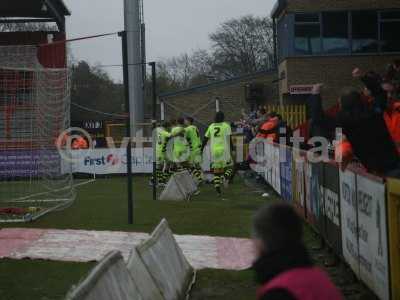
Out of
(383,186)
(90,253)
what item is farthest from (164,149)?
(383,186)

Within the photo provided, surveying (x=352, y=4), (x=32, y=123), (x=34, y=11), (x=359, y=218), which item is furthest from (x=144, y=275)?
(x=352, y=4)

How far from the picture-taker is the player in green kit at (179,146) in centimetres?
2083

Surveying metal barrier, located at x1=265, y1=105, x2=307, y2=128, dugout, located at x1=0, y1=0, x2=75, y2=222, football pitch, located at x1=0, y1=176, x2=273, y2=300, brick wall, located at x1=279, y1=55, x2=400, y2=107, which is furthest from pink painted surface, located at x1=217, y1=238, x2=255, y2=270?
brick wall, located at x1=279, y1=55, x2=400, y2=107

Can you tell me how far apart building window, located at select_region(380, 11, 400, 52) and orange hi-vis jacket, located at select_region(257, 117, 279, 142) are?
48.4 ft

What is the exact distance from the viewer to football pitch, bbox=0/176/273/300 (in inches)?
311

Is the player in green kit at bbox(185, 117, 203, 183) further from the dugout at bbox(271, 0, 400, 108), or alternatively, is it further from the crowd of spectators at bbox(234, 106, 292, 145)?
the dugout at bbox(271, 0, 400, 108)

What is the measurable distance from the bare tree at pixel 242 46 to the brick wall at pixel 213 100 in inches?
1078

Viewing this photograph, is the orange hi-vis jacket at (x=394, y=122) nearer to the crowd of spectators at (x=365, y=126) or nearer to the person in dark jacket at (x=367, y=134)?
the crowd of spectators at (x=365, y=126)

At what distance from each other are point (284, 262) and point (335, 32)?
31699 millimetres

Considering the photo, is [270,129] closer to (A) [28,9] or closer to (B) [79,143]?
(A) [28,9]

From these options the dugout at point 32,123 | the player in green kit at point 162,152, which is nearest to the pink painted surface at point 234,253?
the dugout at point 32,123

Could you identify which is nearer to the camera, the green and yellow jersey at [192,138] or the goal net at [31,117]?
the goal net at [31,117]

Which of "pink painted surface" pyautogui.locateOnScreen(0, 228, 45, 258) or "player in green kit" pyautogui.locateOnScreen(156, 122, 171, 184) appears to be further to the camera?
"player in green kit" pyautogui.locateOnScreen(156, 122, 171, 184)

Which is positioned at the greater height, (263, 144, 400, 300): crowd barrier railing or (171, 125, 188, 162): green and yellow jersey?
(171, 125, 188, 162): green and yellow jersey
